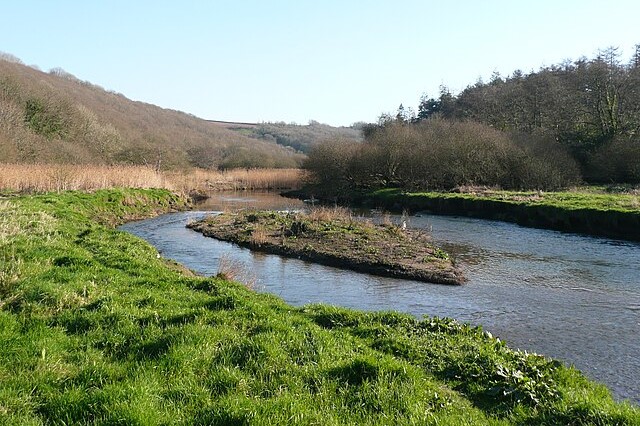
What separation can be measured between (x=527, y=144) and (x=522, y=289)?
115 feet

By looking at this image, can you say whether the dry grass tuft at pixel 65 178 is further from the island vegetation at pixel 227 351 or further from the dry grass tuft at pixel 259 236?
the dry grass tuft at pixel 259 236

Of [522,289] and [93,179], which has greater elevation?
A: [93,179]

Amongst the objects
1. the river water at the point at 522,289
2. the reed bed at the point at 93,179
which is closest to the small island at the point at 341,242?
the river water at the point at 522,289

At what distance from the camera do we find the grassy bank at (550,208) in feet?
92.6

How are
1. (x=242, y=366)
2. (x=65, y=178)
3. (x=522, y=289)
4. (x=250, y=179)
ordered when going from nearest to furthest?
(x=242, y=366) → (x=522, y=289) → (x=65, y=178) → (x=250, y=179)

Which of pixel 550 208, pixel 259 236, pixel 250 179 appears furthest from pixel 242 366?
pixel 250 179

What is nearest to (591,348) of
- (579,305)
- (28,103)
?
(579,305)

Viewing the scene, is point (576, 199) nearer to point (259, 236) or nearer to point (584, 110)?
point (259, 236)

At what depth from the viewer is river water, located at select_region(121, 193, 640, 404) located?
1170cm

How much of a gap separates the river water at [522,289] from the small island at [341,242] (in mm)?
855

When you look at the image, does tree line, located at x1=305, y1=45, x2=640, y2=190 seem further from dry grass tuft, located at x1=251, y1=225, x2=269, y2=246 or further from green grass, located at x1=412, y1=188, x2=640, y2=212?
dry grass tuft, located at x1=251, y1=225, x2=269, y2=246

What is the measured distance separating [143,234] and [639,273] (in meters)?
23.9

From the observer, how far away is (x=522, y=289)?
17297 mm

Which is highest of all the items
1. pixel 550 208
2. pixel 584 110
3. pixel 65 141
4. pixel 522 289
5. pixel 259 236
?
pixel 584 110
